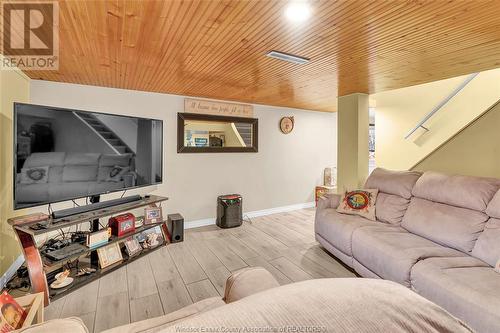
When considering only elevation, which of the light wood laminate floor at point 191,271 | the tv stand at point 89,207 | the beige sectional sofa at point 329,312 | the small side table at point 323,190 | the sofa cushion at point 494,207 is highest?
the beige sectional sofa at point 329,312

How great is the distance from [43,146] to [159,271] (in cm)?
162

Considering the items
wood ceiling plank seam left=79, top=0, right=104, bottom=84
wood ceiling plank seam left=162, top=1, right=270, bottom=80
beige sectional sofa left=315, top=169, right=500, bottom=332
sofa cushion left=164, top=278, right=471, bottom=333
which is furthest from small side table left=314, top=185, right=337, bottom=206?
sofa cushion left=164, top=278, right=471, bottom=333

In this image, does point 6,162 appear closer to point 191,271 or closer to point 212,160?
point 191,271

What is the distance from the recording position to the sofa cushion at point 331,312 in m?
0.37

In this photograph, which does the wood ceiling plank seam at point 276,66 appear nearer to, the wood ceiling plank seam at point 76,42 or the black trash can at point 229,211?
the wood ceiling plank seam at point 76,42

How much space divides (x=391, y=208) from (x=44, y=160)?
11.6 feet

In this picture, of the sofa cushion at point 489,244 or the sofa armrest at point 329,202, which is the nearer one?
the sofa cushion at point 489,244

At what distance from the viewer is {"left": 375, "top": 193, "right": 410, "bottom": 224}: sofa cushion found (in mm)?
2617

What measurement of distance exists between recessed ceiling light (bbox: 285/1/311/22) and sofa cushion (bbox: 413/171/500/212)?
6.73 feet

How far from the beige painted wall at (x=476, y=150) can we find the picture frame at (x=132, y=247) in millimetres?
4193

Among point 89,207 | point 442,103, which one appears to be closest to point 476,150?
point 442,103

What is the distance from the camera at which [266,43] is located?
2012mm

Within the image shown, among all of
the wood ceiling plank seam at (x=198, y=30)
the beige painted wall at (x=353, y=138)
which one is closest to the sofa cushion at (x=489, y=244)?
the beige painted wall at (x=353, y=138)

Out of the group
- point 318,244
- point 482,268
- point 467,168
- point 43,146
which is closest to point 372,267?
point 482,268
